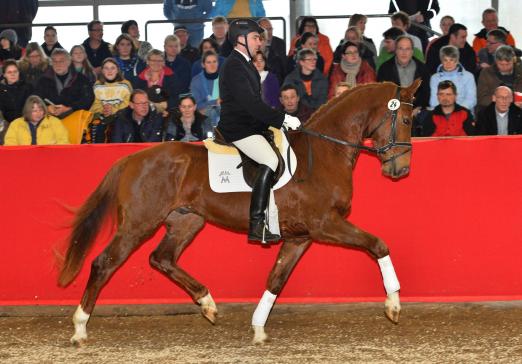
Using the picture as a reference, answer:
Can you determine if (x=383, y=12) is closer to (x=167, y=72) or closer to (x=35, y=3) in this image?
(x=167, y=72)

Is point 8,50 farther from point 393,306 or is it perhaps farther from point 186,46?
point 393,306

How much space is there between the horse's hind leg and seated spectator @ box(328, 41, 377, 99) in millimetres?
4580

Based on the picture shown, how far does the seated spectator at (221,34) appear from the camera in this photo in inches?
585

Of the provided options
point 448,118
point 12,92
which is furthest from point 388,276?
Answer: point 12,92

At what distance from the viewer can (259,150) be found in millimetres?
8867

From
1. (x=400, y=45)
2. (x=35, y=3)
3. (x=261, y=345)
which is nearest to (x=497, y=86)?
(x=400, y=45)

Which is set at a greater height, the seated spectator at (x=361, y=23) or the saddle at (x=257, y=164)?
the seated spectator at (x=361, y=23)

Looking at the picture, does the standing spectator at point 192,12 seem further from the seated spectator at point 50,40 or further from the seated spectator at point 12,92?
the seated spectator at point 12,92

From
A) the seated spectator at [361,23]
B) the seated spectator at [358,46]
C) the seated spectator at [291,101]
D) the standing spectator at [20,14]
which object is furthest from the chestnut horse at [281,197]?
the standing spectator at [20,14]

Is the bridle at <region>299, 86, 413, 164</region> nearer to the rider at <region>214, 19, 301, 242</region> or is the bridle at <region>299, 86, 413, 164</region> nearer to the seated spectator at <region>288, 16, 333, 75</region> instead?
the rider at <region>214, 19, 301, 242</region>

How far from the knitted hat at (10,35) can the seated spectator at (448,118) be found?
753 centimetres

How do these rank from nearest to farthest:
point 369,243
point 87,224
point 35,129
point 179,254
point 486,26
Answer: point 369,243, point 87,224, point 179,254, point 35,129, point 486,26

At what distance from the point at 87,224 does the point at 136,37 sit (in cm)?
701

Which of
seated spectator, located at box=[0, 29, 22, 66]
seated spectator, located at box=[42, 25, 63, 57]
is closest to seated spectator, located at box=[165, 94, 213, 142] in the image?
seated spectator, located at box=[42, 25, 63, 57]
